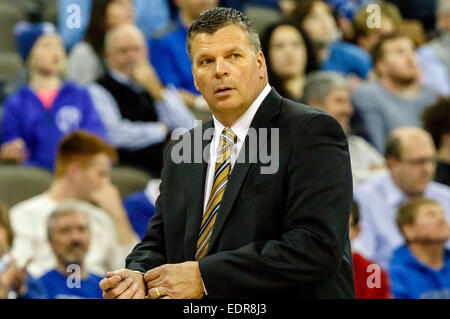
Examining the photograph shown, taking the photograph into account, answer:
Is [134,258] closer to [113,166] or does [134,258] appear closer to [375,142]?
[113,166]

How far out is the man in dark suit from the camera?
158cm

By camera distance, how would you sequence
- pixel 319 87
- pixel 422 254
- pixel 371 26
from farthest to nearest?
1. pixel 371 26
2. pixel 319 87
3. pixel 422 254

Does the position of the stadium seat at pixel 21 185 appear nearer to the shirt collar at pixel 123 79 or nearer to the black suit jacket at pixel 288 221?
the shirt collar at pixel 123 79

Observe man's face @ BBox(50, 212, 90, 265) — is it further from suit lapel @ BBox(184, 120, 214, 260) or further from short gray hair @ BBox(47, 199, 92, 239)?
suit lapel @ BBox(184, 120, 214, 260)

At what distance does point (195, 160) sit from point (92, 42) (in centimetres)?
294

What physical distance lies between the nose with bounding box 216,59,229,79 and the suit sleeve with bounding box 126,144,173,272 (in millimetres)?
275

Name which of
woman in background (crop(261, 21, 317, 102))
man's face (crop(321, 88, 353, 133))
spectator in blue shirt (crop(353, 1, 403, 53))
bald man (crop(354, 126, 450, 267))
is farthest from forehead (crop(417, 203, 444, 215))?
spectator in blue shirt (crop(353, 1, 403, 53))

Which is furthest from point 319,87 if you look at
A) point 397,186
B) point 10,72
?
point 10,72

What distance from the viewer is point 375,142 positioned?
4695 millimetres

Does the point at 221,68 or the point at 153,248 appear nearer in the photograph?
the point at 221,68

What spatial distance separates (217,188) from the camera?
5.57 feet

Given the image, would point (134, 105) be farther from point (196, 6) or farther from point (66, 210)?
point (66, 210)

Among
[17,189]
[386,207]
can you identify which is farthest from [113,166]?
[386,207]

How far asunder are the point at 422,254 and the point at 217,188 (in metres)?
2.34
